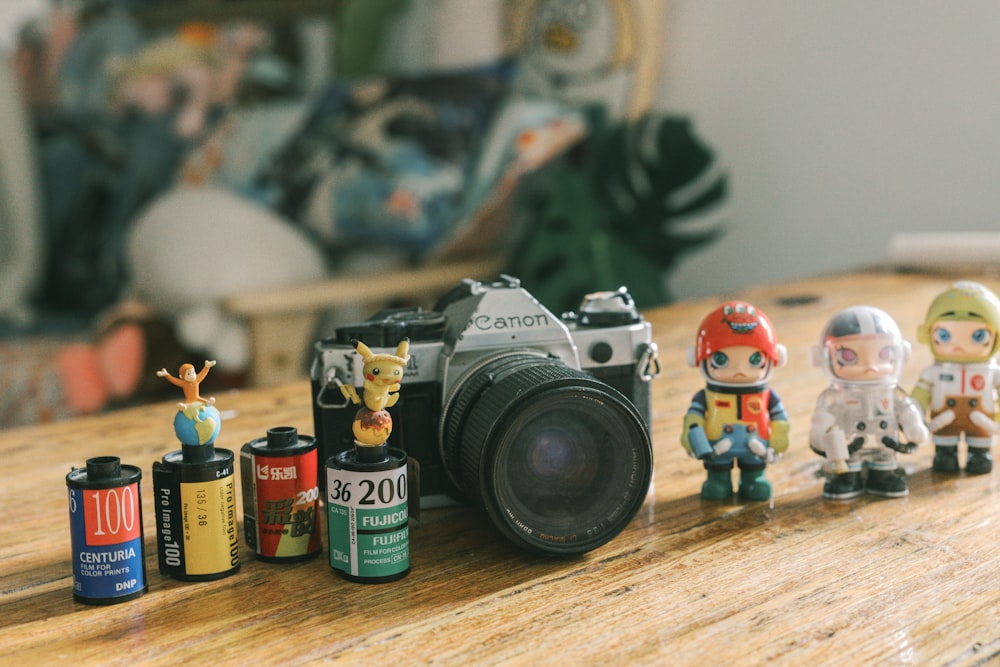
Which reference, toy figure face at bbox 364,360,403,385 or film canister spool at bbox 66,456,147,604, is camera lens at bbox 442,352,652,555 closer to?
toy figure face at bbox 364,360,403,385

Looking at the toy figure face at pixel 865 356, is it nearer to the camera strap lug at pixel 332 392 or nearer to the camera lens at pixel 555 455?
the camera lens at pixel 555 455

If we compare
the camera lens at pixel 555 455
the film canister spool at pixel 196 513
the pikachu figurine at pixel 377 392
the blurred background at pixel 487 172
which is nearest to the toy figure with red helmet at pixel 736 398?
the camera lens at pixel 555 455

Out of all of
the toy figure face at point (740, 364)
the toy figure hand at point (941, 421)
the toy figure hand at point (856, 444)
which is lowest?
the toy figure hand at point (856, 444)

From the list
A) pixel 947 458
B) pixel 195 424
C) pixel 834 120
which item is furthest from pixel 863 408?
pixel 834 120

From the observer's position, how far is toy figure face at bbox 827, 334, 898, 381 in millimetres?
837

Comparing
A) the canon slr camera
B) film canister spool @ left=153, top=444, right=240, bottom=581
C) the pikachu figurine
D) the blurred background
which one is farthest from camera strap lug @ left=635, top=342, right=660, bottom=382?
the blurred background

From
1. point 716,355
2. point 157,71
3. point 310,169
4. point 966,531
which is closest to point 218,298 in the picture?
point 310,169

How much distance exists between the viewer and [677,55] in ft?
8.27

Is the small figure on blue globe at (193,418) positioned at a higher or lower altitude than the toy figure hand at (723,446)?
higher

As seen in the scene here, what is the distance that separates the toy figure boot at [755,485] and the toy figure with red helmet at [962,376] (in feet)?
0.52

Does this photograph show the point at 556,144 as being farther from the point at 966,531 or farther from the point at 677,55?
the point at 966,531

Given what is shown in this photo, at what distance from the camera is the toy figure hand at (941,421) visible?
0.91 m

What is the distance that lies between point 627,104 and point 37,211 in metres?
1.49

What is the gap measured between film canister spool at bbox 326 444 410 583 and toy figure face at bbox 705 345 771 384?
261 mm
